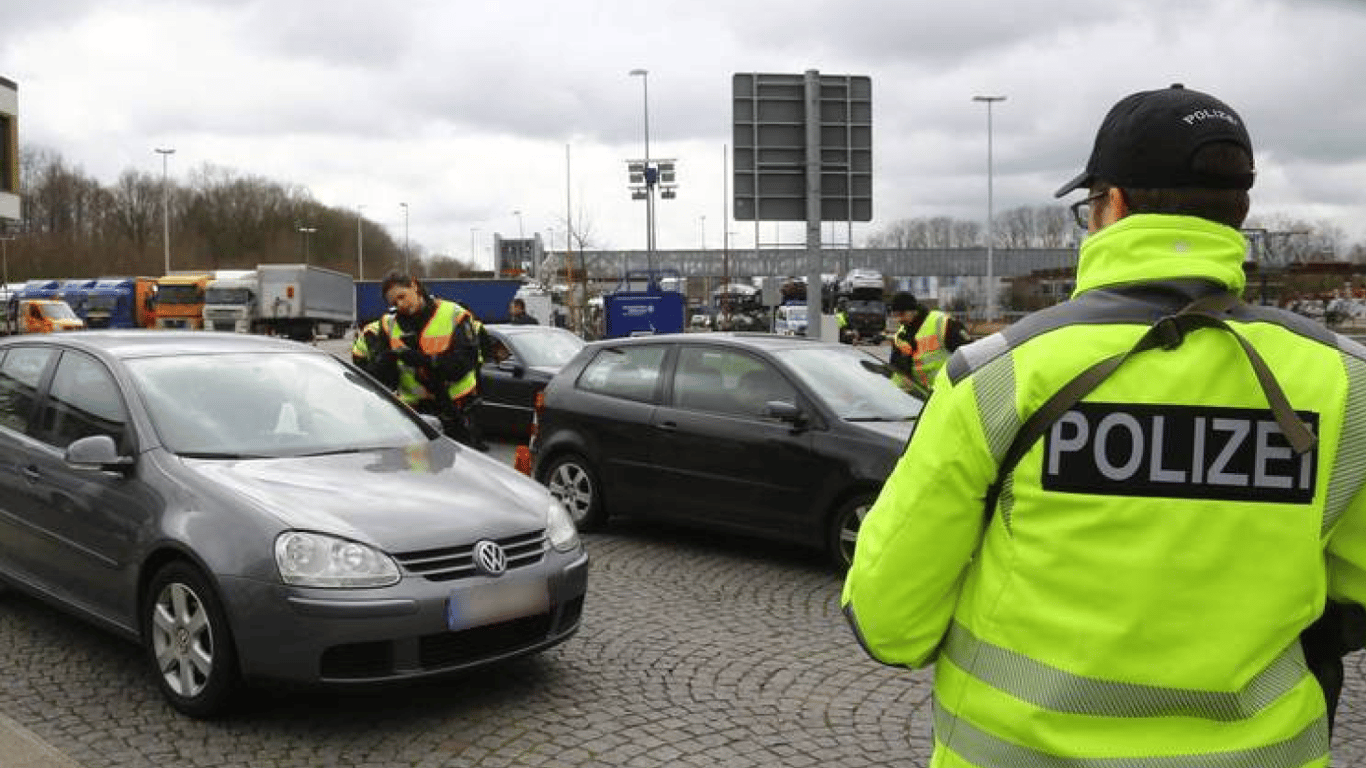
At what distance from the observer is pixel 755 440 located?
24.2 feet

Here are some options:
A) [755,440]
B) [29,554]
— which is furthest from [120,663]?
[755,440]

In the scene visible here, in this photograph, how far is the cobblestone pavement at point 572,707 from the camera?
4.20m

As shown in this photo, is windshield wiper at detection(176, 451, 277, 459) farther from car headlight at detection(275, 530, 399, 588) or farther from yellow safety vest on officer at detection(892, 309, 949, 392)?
yellow safety vest on officer at detection(892, 309, 949, 392)

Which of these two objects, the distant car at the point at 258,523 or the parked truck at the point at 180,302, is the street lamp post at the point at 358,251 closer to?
the parked truck at the point at 180,302

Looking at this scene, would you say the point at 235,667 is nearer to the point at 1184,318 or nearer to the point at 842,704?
the point at 842,704

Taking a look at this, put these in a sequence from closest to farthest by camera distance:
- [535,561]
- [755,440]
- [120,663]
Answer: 1. [535,561]
2. [120,663]
3. [755,440]

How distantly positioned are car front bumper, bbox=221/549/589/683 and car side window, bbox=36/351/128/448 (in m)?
1.30

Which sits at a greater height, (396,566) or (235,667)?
(396,566)

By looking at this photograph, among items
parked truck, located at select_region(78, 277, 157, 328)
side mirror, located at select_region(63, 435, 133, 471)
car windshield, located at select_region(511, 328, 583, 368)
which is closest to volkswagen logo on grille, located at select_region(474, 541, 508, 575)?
side mirror, located at select_region(63, 435, 133, 471)

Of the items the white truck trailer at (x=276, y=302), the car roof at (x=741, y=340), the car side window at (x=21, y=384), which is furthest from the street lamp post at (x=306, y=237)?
the car side window at (x=21, y=384)

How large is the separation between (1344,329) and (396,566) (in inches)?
1788

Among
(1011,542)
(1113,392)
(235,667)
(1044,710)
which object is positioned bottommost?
(235,667)

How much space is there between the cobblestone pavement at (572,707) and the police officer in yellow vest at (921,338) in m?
4.86

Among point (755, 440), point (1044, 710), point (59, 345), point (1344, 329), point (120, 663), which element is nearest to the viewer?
point (1044, 710)
